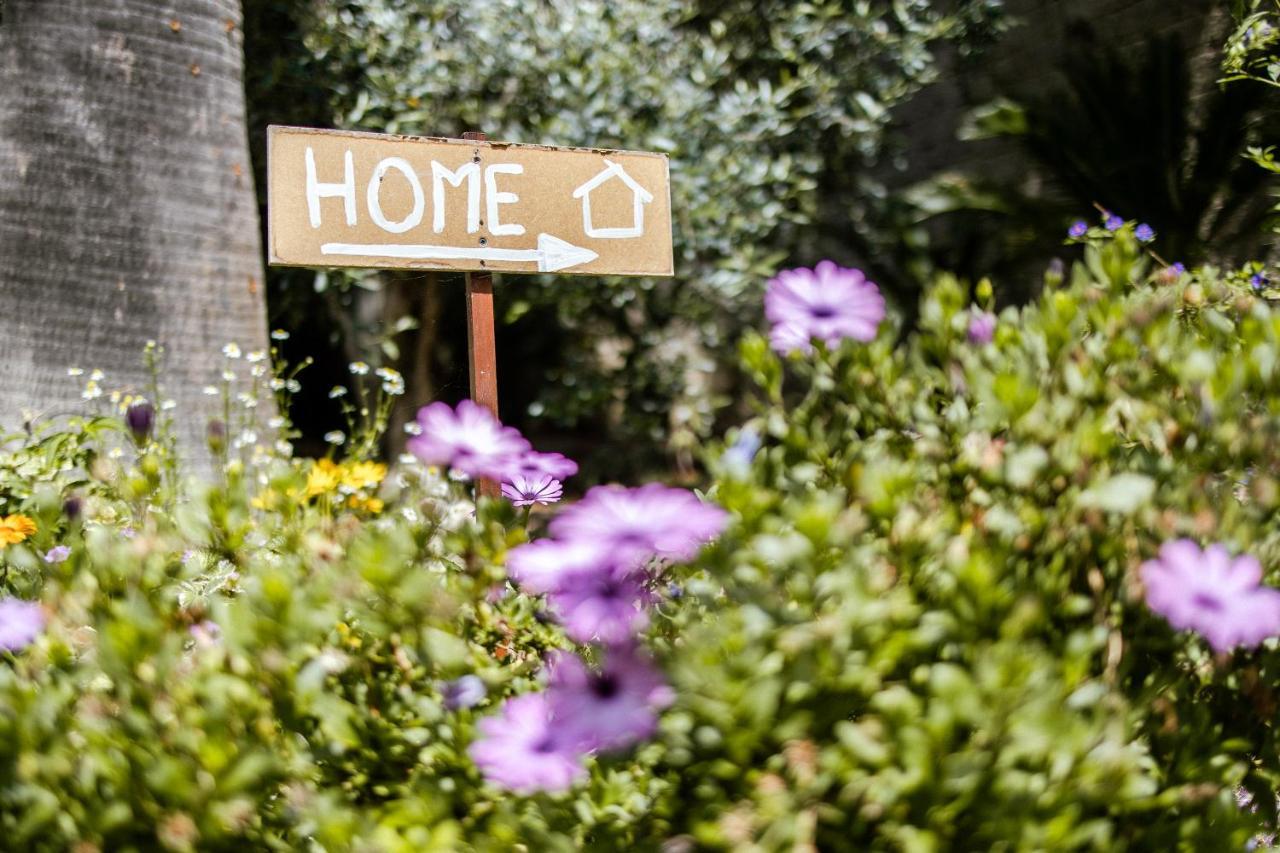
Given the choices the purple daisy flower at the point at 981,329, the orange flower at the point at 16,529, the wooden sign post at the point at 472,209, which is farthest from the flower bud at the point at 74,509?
the purple daisy flower at the point at 981,329

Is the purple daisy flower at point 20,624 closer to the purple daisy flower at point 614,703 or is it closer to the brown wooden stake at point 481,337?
the purple daisy flower at point 614,703

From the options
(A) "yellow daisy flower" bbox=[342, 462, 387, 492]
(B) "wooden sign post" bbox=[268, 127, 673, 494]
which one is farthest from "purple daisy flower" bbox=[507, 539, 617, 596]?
(A) "yellow daisy flower" bbox=[342, 462, 387, 492]

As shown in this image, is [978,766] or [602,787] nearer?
[978,766]

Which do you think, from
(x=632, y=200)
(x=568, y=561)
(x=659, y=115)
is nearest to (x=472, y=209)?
(x=632, y=200)

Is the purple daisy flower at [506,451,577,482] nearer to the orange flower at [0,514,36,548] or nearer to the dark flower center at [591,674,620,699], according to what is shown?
the dark flower center at [591,674,620,699]

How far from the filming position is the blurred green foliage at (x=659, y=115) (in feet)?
14.4

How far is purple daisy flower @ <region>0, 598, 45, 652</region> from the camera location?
1.19m

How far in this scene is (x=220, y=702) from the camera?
39.5 inches

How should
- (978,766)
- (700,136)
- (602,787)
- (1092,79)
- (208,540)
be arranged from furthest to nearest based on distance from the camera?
(1092,79) < (700,136) < (208,540) < (602,787) < (978,766)

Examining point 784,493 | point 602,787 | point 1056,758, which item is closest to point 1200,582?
point 1056,758

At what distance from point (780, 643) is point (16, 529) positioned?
6.31 ft

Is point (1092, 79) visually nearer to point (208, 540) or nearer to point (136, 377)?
point (136, 377)

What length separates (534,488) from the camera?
1479 mm

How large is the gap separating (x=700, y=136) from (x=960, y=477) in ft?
12.1
